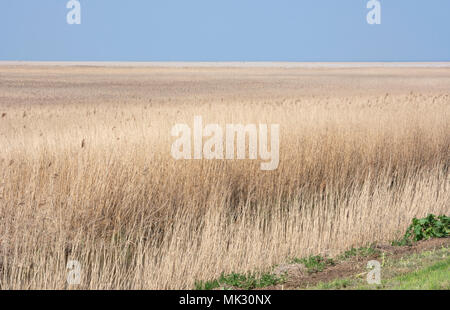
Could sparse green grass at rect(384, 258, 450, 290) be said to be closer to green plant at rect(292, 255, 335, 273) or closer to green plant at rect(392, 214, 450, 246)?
green plant at rect(292, 255, 335, 273)

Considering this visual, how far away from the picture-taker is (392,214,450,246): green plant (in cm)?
744

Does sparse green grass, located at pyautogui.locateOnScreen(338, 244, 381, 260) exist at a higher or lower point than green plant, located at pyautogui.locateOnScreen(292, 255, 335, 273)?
lower

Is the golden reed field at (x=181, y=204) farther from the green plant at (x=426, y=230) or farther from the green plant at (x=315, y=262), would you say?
the green plant at (x=426, y=230)

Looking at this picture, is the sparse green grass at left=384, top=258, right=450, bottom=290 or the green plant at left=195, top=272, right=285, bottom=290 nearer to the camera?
the sparse green grass at left=384, top=258, right=450, bottom=290

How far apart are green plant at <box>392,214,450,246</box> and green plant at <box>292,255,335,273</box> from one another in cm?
114

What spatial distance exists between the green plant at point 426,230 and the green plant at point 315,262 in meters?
1.14

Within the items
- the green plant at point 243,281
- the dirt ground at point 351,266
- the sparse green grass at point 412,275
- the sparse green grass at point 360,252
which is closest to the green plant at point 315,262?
the dirt ground at point 351,266

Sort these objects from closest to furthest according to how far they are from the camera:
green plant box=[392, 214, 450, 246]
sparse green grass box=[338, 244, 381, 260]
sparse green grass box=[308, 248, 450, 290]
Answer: sparse green grass box=[308, 248, 450, 290], sparse green grass box=[338, 244, 381, 260], green plant box=[392, 214, 450, 246]

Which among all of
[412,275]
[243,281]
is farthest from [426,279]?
[243,281]

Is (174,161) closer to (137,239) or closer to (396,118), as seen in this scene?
(137,239)

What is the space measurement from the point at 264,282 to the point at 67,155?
4050 millimetres

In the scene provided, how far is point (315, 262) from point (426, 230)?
1.76 metres

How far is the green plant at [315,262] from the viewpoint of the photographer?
6.55 m

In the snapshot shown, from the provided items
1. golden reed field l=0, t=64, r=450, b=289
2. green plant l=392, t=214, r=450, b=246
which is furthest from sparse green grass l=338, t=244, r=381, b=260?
green plant l=392, t=214, r=450, b=246
